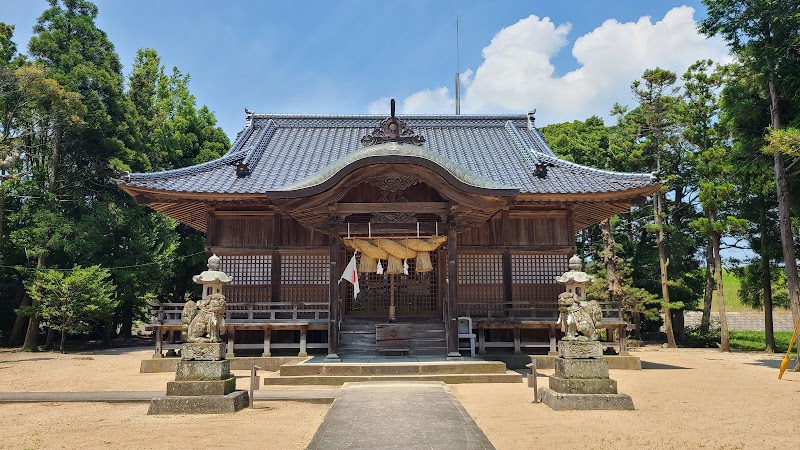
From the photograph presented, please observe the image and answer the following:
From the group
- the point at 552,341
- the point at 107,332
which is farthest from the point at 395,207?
the point at 107,332

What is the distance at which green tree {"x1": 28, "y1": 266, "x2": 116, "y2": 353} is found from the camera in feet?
69.6

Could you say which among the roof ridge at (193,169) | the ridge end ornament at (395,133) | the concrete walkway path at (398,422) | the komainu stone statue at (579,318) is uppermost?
the ridge end ornament at (395,133)

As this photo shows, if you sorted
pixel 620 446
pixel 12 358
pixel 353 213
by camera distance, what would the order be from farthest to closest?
pixel 12 358 → pixel 353 213 → pixel 620 446

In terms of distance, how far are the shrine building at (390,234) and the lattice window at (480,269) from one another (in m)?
0.03

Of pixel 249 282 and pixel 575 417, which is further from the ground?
pixel 249 282

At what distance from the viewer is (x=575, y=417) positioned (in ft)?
25.6

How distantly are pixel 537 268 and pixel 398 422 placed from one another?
979 cm

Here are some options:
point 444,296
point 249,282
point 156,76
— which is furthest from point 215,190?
point 156,76

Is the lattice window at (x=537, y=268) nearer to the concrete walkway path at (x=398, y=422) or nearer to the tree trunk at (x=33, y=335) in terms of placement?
the concrete walkway path at (x=398, y=422)

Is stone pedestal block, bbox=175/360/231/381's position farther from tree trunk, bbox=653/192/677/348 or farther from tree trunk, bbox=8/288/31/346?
tree trunk, bbox=653/192/677/348

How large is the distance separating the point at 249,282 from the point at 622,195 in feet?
37.3

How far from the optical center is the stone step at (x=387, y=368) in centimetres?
1120

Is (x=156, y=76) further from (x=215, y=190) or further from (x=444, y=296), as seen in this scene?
(x=444, y=296)

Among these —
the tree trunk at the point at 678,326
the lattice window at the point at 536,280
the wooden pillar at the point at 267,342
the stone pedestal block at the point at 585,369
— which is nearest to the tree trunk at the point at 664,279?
the tree trunk at the point at 678,326
